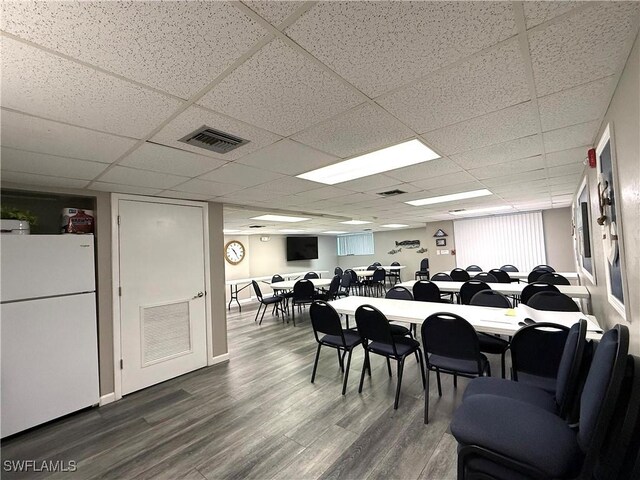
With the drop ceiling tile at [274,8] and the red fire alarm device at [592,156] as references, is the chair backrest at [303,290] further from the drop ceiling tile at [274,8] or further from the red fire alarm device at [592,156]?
the drop ceiling tile at [274,8]

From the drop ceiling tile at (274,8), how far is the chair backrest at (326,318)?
2.45 m

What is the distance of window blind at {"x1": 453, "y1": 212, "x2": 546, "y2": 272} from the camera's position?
6969mm

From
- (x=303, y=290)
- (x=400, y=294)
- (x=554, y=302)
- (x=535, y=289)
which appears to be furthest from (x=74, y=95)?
(x=303, y=290)

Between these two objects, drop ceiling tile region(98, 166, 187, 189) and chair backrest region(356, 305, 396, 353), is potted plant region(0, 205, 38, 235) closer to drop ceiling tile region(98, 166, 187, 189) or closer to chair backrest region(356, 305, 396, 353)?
drop ceiling tile region(98, 166, 187, 189)

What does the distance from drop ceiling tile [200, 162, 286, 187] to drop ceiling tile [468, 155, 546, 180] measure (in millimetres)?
2176

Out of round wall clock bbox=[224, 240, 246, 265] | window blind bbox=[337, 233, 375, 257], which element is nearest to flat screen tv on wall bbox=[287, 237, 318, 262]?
window blind bbox=[337, 233, 375, 257]

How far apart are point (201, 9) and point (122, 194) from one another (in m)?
2.97

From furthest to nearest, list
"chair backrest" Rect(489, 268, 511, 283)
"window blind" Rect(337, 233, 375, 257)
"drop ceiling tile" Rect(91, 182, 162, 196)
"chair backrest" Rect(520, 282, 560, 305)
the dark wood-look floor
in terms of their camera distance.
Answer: "window blind" Rect(337, 233, 375, 257), "chair backrest" Rect(489, 268, 511, 283), "chair backrest" Rect(520, 282, 560, 305), "drop ceiling tile" Rect(91, 182, 162, 196), the dark wood-look floor

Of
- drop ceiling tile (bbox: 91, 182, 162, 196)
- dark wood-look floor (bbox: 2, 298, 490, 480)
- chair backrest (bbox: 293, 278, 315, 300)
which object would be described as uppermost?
drop ceiling tile (bbox: 91, 182, 162, 196)

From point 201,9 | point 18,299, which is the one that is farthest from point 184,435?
point 201,9

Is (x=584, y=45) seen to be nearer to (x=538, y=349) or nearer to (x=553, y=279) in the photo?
(x=538, y=349)

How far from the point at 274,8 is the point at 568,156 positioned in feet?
10.00

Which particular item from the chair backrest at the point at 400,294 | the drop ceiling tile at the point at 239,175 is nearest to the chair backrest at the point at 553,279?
the chair backrest at the point at 400,294

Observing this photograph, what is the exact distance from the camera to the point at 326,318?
2961 mm
